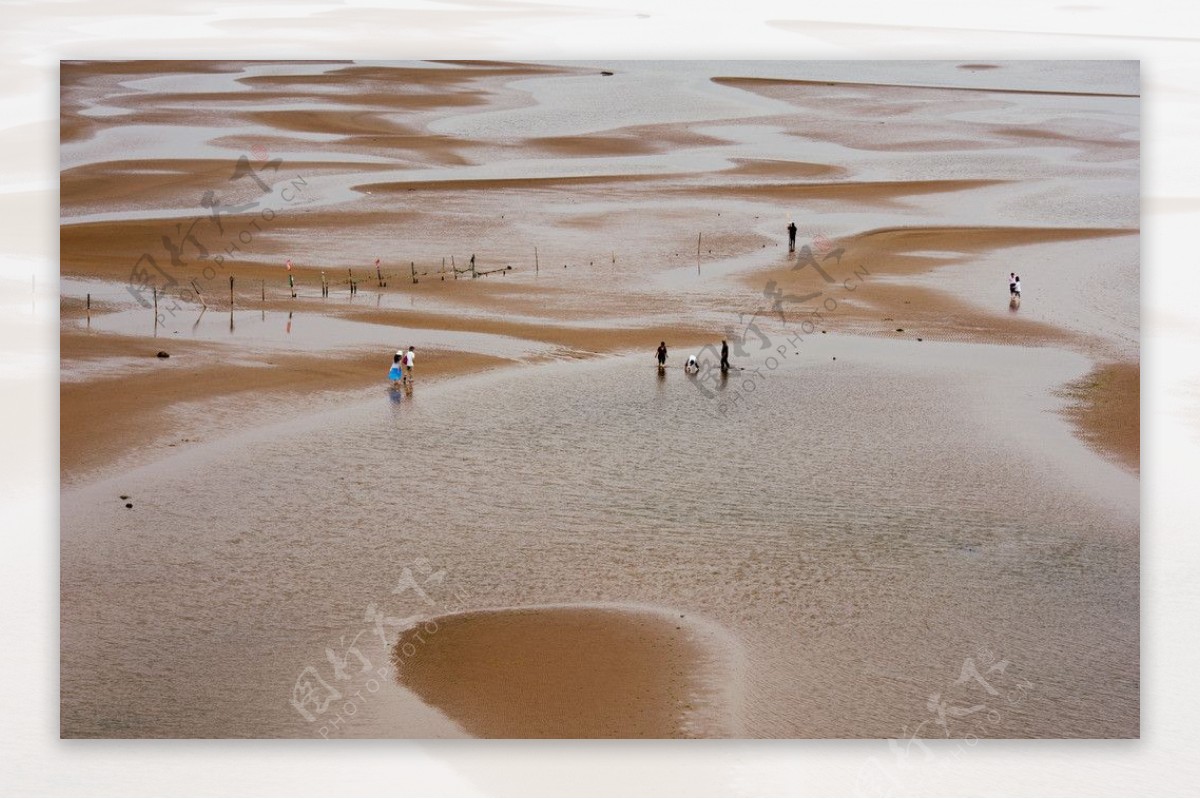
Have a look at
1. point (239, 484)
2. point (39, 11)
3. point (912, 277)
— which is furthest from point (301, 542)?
point (912, 277)

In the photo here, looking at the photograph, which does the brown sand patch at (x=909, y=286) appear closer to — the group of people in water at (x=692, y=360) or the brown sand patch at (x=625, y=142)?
the group of people in water at (x=692, y=360)

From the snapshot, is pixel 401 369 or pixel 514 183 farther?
pixel 401 369

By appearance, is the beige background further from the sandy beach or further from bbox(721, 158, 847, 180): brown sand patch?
bbox(721, 158, 847, 180): brown sand patch

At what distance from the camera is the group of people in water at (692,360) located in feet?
29.1

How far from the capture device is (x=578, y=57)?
314 inches

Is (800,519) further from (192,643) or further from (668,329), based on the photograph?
(192,643)

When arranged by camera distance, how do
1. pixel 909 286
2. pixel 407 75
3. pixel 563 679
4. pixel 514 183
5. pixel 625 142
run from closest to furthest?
pixel 563 679 → pixel 407 75 → pixel 625 142 → pixel 514 183 → pixel 909 286

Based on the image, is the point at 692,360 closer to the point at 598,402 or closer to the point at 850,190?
the point at 598,402

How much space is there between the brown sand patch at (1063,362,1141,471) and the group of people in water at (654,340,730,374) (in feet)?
6.41

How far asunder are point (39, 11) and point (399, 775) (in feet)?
14.2

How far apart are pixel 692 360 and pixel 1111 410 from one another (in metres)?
2.38

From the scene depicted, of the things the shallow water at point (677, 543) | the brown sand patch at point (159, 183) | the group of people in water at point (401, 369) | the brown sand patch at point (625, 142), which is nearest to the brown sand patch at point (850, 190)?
the brown sand patch at point (625, 142)

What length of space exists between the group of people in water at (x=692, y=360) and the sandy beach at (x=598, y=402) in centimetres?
7

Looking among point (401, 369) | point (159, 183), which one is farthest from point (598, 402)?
point (159, 183)
